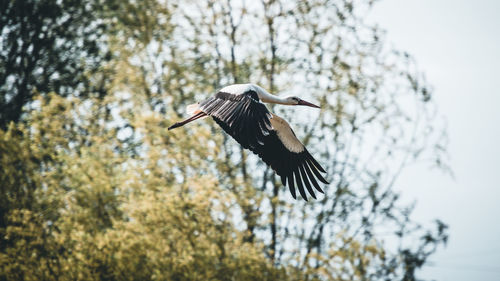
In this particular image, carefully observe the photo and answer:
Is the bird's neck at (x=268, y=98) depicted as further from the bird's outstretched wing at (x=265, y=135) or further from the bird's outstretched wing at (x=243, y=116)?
the bird's outstretched wing at (x=243, y=116)

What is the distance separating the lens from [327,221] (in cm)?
1369

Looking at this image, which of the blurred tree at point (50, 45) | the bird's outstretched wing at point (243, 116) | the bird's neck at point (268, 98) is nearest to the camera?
the bird's outstretched wing at point (243, 116)

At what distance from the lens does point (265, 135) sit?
6.54m

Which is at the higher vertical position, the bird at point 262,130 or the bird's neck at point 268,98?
the bird's neck at point 268,98

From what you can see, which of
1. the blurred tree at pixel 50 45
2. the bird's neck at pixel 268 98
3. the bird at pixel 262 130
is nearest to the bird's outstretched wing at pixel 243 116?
the bird at pixel 262 130

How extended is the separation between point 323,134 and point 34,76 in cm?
917

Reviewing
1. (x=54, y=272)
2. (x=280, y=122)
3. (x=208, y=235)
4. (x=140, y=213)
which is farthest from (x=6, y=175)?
(x=280, y=122)

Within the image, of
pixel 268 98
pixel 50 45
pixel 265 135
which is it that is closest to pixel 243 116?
pixel 265 135

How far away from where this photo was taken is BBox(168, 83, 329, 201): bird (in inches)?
252

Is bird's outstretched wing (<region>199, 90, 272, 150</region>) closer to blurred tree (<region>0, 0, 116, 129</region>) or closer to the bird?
the bird

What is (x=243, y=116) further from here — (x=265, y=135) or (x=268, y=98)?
(x=268, y=98)

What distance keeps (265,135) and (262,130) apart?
0.18m

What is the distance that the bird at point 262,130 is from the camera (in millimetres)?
6410

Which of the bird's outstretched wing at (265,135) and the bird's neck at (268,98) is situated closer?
the bird's outstretched wing at (265,135)
